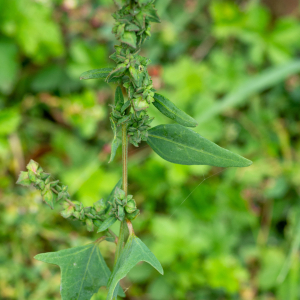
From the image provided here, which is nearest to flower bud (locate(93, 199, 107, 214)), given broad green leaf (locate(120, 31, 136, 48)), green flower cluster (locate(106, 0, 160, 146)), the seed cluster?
the seed cluster

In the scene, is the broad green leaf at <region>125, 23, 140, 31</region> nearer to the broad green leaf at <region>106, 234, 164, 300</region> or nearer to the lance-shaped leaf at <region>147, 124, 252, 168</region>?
the lance-shaped leaf at <region>147, 124, 252, 168</region>

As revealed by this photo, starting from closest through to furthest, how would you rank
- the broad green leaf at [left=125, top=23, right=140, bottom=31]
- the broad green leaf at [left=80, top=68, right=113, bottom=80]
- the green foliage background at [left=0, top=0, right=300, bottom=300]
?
1. the broad green leaf at [left=125, top=23, right=140, bottom=31]
2. the broad green leaf at [left=80, top=68, right=113, bottom=80]
3. the green foliage background at [left=0, top=0, right=300, bottom=300]

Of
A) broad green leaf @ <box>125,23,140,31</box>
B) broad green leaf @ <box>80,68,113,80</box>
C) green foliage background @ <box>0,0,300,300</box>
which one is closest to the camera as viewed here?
broad green leaf @ <box>125,23,140,31</box>

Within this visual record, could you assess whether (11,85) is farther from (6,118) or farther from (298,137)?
(298,137)

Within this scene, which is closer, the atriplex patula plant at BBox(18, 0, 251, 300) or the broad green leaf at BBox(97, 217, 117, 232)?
the atriplex patula plant at BBox(18, 0, 251, 300)

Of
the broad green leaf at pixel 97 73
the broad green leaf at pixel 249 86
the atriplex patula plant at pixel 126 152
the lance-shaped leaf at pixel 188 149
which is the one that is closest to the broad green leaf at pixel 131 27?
the atriplex patula plant at pixel 126 152

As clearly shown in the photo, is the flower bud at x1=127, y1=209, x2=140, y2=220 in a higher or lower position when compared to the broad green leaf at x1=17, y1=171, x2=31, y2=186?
lower

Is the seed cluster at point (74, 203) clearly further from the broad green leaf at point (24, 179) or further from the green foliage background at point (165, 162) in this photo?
the green foliage background at point (165, 162)

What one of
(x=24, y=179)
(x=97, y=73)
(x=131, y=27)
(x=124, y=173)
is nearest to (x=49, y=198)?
(x=24, y=179)
